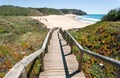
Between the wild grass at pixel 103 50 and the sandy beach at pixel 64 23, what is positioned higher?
the wild grass at pixel 103 50

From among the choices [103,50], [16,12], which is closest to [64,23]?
[16,12]

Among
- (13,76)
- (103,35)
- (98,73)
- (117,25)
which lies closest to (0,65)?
(98,73)

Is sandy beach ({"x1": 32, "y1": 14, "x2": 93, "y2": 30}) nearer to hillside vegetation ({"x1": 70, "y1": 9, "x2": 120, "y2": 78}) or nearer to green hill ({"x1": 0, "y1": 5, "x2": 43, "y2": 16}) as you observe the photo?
green hill ({"x1": 0, "y1": 5, "x2": 43, "y2": 16})

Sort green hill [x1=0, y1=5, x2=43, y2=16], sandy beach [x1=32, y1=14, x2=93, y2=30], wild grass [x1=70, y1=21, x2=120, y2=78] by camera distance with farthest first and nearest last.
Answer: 1. green hill [x1=0, y1=5, x2=43, y2=16]
2. sandy beach [x1=32, y1=14, x2=93, y2=30]
3. wild grass [x1=70, y1=21, x2=120, y2=78]

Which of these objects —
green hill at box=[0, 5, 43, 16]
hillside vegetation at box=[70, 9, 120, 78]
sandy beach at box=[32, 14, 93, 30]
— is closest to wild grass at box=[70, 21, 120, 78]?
hillside vegetation at box=[70, 9, 120, 78]

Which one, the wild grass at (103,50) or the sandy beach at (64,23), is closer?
the wild grass at (103,50)

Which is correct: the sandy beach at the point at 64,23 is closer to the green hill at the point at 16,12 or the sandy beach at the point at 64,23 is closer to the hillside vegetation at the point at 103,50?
the green hill at the point at 16,12

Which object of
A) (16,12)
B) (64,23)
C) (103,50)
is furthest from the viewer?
(16,12)

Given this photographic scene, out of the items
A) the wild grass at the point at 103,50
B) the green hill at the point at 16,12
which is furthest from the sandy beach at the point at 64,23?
the wild grass at the point at 103,50

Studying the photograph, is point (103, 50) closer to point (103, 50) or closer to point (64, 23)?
point (103, 50)

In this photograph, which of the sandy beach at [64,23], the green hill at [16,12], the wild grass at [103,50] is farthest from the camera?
the green hill at [16,12]

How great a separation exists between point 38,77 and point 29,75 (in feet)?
1.22

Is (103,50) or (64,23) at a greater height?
(103,50)

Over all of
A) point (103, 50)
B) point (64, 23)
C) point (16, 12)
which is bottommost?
point (64, 23)
